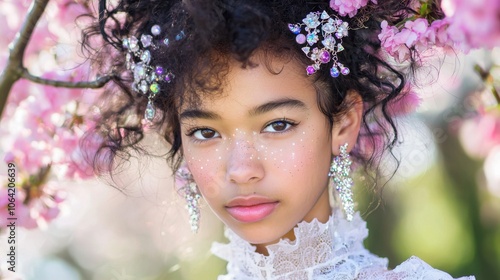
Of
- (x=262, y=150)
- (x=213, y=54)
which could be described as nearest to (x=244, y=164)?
(x=262, y=150)

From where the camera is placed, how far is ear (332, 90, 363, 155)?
6.42ft

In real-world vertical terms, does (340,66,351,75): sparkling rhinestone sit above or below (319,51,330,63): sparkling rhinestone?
below

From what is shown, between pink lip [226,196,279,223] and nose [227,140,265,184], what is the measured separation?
5cm

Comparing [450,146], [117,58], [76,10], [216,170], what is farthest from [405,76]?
[450,146]

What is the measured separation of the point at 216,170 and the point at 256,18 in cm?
40

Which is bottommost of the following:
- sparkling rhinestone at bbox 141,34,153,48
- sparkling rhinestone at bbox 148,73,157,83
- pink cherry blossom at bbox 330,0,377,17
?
pink cherry blossom at bbox 330,0,377,17

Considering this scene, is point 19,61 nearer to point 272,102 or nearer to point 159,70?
point 159,70

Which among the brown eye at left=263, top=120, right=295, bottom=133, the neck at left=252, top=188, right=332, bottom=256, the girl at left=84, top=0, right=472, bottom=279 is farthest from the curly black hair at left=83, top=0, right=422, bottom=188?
the neck at left=252, top=188, right=332, bottom=256

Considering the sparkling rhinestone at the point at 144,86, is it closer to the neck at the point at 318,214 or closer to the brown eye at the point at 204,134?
the brown eye at the point at 204,134

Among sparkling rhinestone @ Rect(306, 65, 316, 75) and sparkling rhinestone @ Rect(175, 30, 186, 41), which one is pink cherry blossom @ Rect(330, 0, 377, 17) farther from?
sparkling rhinestone @ Rect(175, 30, 186, 41)

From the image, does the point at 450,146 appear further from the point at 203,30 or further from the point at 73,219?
the point at 203,30

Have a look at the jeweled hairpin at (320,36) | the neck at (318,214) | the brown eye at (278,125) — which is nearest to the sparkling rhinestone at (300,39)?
the jeweled hairpin at (320,36)

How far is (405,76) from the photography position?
2.02 m

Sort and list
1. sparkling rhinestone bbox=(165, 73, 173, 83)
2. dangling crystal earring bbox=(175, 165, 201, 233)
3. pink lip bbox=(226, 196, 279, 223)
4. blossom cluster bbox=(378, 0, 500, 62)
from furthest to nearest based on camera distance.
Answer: dangling crystal earring bbox=(175, 165, 201, 233) < sparkling rhinestone bbox=(165, 73, 173, 83) < pink lip bbox=(226, 196, 279, 223) < blossom cluster bbox=(378, 0, 500, 62)
